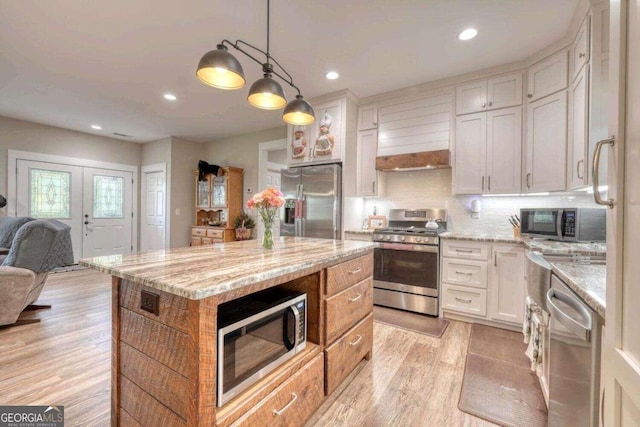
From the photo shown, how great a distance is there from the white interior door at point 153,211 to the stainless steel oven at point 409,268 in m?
4.60

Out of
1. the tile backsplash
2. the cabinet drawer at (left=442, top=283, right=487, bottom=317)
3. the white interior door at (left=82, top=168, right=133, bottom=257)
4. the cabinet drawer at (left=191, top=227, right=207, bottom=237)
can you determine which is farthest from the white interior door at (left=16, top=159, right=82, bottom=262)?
the cabinet drawer at (left=442, top=283, right=487, bottom=317)

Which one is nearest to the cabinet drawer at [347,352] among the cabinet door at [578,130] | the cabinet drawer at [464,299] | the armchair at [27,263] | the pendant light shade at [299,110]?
the cabinet drawer at [464,299]

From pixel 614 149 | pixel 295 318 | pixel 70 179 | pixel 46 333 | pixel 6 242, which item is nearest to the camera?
pixel 614 149

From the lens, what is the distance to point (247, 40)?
8.30 feet

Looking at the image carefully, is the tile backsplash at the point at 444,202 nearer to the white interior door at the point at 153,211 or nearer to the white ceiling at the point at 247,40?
the white ceiling at the point at 247,40

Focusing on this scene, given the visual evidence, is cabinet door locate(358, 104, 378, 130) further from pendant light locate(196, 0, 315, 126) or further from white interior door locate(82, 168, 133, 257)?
white interior door locate(82, 168, 133, 257)

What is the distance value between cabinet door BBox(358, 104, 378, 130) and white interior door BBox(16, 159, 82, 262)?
5.51 meters

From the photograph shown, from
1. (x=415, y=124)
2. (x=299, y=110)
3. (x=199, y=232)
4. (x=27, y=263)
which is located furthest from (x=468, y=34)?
(x=199, y=232)

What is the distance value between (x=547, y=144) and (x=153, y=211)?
6.72 metres

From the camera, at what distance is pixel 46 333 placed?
2588 millimetres

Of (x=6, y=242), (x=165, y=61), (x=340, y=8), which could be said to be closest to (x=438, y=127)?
(x=340, y=8)

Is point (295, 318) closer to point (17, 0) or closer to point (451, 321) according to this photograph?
point (451, 321)

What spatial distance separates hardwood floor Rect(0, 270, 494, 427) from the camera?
1.65 meters

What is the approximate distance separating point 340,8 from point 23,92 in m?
4.32
